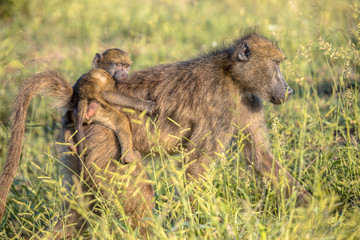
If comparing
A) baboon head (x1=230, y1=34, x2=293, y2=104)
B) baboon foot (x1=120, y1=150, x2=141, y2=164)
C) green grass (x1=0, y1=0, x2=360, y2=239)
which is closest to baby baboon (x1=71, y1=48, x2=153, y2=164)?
baboon foot (x1=120, y1=150, x2=141, y2=164)

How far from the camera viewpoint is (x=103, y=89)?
10.1 feet

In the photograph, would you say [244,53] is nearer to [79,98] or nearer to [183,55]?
[79,98]

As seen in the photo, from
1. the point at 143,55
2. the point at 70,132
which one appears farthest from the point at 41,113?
the point at 70,132

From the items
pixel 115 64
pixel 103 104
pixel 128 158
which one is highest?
pixel 115 64

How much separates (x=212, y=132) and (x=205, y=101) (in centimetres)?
23

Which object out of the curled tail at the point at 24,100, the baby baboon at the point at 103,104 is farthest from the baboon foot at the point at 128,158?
the curled tail at the point at 24,100

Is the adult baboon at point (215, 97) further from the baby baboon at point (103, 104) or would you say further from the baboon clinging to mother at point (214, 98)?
the baby baboon at point (103, 104)

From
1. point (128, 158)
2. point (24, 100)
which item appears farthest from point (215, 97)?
point (24, 100)

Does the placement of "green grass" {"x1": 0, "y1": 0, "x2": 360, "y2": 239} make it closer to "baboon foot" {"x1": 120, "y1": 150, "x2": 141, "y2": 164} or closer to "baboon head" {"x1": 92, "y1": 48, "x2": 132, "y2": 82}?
Answer: "baboon foot" {"x1": 120, "y1": 150, "x2": 141, "y2": 164}

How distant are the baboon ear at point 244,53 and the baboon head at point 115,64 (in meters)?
0.81

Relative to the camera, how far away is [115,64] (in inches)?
133

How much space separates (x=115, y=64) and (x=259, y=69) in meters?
1.02

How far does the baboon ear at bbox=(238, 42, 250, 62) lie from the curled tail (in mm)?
1186

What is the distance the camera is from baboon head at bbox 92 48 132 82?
3373mm
